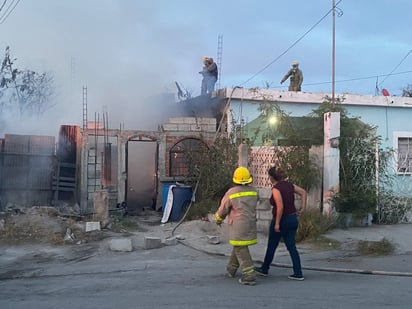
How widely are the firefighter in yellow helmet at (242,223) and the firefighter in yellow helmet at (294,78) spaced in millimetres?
10290

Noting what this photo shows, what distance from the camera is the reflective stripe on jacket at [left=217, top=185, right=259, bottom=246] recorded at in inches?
269

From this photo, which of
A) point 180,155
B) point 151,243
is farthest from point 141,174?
point 151,243

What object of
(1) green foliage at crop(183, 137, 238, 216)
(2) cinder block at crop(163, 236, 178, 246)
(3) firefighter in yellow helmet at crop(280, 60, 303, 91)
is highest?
(3) firefighter in yellow helmet at crop(280, 60, 303, 91)

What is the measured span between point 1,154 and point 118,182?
308 cm

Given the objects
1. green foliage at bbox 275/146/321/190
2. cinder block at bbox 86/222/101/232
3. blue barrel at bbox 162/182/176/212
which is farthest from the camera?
blue barrel at bbox 162/182/176/212

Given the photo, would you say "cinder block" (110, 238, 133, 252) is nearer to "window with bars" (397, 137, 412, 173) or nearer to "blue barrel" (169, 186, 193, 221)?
"blue barrel" (169, 186, 193, 221)

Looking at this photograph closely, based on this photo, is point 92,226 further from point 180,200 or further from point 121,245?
point 180,200

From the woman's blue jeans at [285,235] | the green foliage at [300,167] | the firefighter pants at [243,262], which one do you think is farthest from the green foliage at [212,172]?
the firefighter pants at [243,262]

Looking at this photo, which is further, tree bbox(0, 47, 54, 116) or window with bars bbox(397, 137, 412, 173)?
tree bbox(0, 47, 54, 116)

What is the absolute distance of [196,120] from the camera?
48.5ft

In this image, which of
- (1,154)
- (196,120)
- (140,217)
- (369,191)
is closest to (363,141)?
(369,191)

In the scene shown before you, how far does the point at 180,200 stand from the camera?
1298 centimetres

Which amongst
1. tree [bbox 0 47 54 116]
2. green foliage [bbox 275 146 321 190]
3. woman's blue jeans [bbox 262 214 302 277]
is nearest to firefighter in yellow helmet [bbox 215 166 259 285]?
woman's blue jeans [bbox 262 214 302 277]

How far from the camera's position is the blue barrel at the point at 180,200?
12898mm
